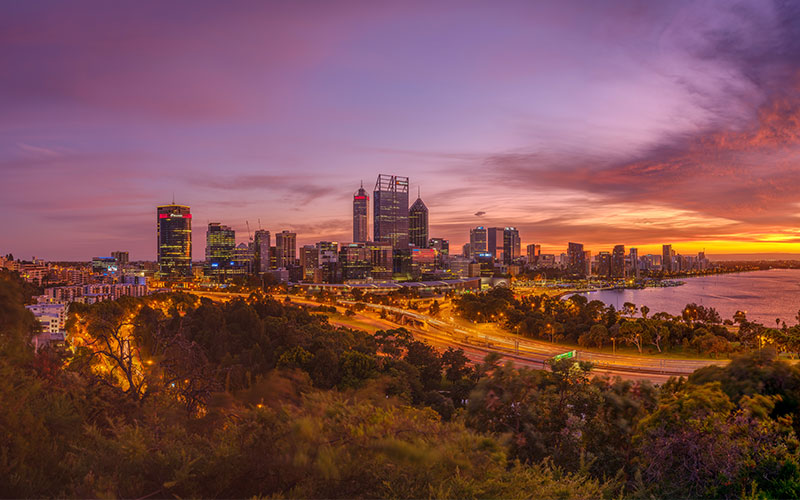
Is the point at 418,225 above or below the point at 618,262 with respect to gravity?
above

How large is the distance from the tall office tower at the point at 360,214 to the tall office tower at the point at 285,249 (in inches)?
1578

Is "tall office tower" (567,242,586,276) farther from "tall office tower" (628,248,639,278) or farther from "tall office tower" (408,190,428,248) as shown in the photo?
"tall office tower" (408,190,428,248)

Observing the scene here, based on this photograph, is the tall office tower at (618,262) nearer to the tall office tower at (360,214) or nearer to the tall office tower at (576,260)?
the tall office tower at (576,260)

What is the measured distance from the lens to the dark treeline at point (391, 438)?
Result: 11.5 feet

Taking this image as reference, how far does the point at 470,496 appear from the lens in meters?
3.49

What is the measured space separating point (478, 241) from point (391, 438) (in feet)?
566

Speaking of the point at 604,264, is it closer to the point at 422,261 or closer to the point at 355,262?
the point at 422,261

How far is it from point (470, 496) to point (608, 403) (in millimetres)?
4698

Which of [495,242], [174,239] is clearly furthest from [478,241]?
[174,239]

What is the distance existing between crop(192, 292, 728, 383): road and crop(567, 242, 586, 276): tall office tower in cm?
10434

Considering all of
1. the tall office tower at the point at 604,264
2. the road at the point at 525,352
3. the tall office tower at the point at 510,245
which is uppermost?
the tall office tower at the point at 510,245

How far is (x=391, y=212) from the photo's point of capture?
149 meters

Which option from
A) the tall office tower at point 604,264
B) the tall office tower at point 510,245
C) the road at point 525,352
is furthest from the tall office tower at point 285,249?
the tall office tower at point 604,264

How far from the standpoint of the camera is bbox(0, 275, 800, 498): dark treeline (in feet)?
11.5
